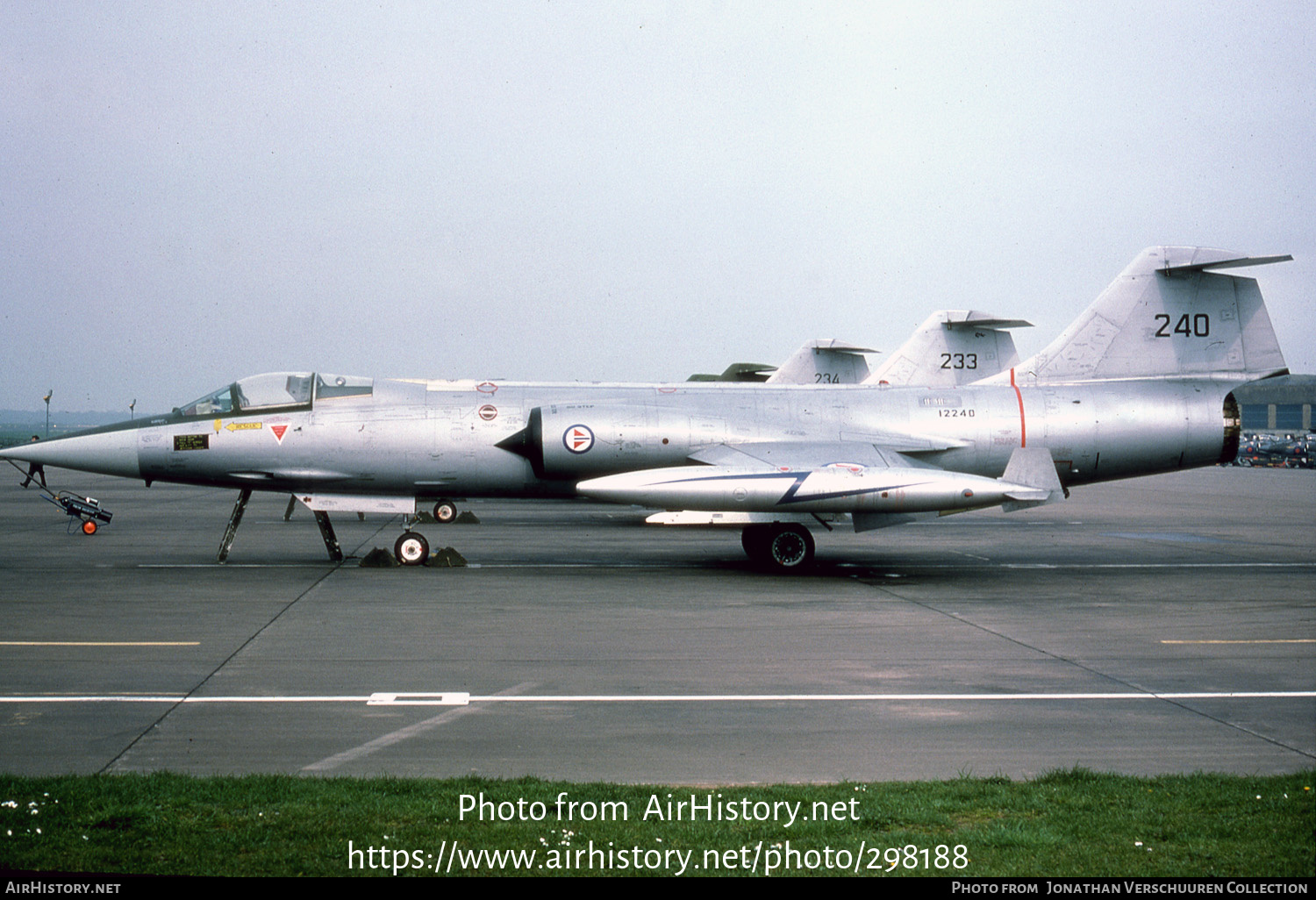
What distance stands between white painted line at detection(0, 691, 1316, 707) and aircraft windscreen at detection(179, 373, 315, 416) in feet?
29.2

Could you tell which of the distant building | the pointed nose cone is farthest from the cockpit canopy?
the distant building

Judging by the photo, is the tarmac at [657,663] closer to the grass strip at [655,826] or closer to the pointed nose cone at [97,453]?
the grass strip at [655,826]

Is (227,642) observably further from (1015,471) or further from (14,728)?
(1015,471)

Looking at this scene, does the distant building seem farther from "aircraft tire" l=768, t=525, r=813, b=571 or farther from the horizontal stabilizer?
"aircraft tire" l=768, t=525, r=813, b=571

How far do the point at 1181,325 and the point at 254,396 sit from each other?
14.9 meters

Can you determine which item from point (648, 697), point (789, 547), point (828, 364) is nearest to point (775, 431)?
point (789, 547)

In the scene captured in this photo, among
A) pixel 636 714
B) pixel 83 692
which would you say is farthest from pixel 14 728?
pixel 636 714

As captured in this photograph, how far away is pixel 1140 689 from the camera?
8891mm

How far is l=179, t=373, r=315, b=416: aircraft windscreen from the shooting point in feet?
55.1

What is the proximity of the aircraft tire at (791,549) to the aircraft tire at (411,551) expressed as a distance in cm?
544

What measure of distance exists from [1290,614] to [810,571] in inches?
255

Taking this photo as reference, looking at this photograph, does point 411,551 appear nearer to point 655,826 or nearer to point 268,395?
point 268,395

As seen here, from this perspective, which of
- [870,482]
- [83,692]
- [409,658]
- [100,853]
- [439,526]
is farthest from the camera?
[439,526]
